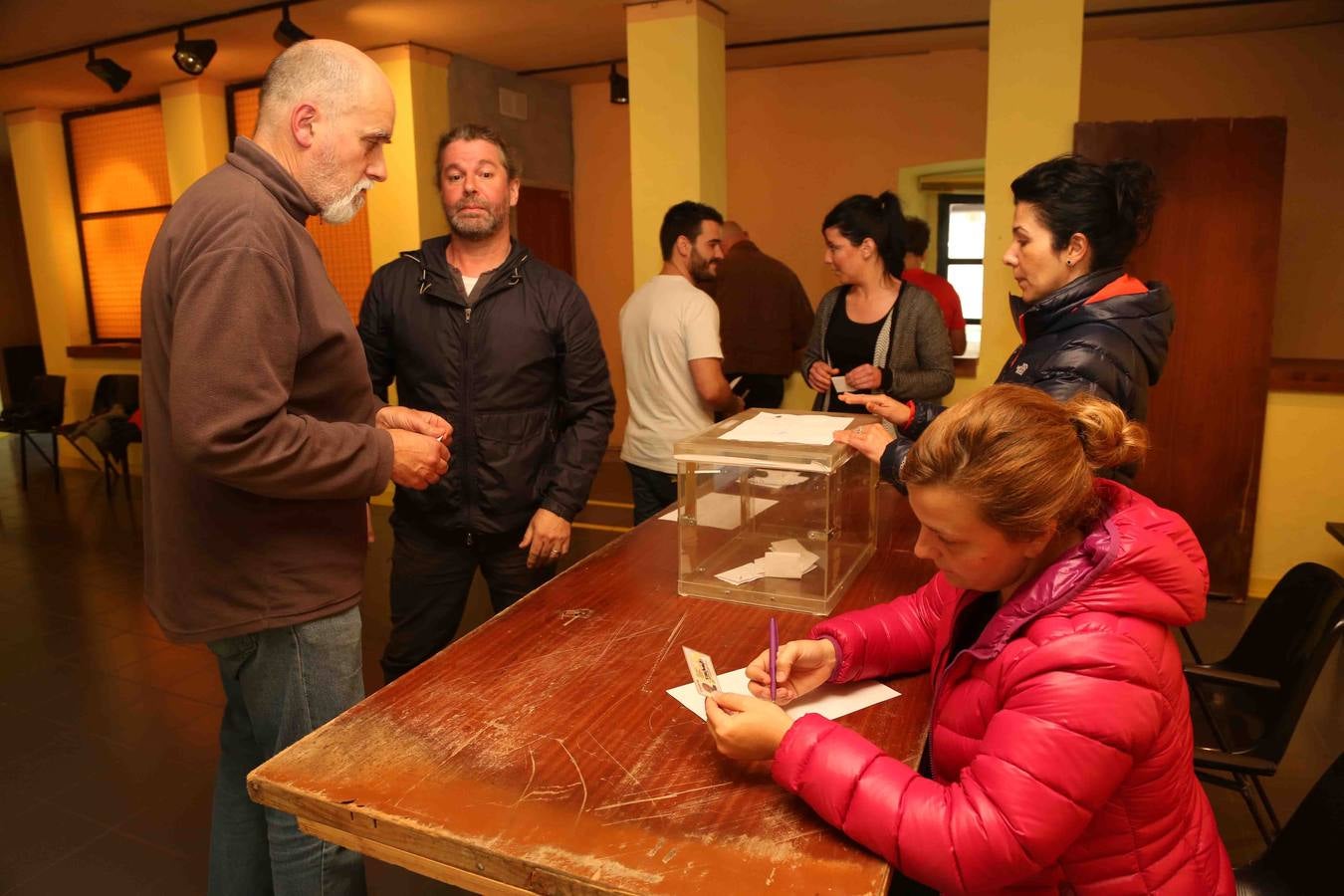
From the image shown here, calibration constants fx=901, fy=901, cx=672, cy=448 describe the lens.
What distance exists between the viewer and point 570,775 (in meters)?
1.18

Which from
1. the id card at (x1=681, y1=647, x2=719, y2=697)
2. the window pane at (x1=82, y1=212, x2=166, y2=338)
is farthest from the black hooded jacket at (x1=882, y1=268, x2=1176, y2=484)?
the window pane at (x1=82, y1=212, x2=166, y2=338)

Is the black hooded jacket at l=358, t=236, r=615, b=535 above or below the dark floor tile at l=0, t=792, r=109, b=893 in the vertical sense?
above

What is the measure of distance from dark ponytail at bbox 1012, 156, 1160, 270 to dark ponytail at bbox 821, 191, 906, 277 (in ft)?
3.91

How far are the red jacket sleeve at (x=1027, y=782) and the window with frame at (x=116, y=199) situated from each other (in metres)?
7.59

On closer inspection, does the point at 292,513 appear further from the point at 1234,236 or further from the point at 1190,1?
the point at 1190,1

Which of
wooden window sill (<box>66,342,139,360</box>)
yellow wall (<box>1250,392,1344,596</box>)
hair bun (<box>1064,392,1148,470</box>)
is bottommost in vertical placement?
yellow wall (<box>1250,392,1344,596</box>)

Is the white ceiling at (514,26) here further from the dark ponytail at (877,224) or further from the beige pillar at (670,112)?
the dark ponytail at (877,224)

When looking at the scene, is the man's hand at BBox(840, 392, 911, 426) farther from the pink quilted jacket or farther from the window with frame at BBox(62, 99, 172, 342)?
the window with frame at BBox(62, 99, 172, 342)

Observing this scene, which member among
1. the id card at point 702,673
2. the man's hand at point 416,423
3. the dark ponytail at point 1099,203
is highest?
the dark ponytail at point 1099,203

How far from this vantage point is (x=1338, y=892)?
128 centimetres

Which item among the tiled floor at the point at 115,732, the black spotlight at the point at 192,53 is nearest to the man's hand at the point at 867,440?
the tiled floor at the point at 115,732

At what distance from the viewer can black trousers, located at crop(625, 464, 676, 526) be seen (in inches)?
125

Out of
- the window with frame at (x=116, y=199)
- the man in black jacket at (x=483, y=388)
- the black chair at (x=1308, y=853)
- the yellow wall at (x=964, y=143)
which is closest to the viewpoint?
the black chair at (x=1308, y=853)

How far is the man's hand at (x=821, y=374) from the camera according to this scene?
3211 mm
